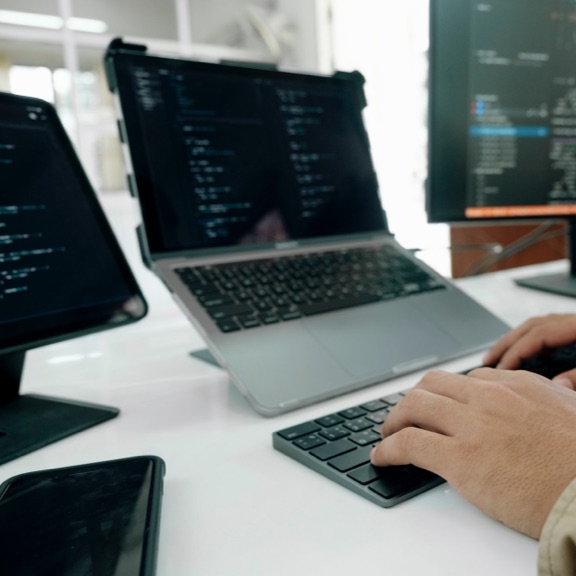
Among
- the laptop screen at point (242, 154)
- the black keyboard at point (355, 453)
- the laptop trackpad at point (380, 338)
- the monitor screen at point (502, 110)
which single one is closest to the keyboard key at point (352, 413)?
the black keyboard at point (355, 453)

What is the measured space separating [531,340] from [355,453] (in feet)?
0.94

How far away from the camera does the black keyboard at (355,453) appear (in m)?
0.38

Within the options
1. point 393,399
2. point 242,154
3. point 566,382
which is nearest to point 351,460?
point 393,399

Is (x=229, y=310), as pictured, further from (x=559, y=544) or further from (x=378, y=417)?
(x=559, y=544)

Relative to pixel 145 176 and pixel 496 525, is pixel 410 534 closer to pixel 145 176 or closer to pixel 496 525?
pixel 496 525

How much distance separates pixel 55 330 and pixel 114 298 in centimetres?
8

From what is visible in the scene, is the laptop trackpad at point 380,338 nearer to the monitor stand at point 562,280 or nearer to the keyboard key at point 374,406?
the keyboard key at point 374,406

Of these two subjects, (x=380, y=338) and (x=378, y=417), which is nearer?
(x=378, y=417)

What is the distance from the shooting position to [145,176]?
674mm

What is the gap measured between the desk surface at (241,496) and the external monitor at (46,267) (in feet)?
0.15

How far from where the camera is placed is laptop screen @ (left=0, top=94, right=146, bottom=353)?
52cm

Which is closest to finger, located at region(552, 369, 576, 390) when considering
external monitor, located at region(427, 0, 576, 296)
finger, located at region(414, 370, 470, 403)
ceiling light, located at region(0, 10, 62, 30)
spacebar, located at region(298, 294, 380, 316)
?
finger, located at region(414, 370, 470, 403)

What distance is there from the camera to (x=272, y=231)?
0.78 m

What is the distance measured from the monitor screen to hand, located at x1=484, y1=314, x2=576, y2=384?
1.24 feet
